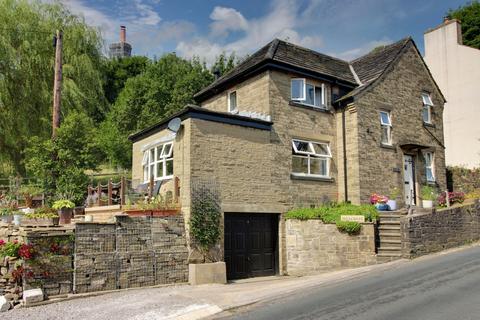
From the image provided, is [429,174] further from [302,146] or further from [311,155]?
[302,146]

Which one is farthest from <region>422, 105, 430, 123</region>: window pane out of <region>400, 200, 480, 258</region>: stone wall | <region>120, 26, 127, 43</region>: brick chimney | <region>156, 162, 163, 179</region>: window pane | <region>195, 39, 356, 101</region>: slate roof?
<region>120, 26, 127, 43</region>: brick chimney

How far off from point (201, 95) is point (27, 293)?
45.6 feet

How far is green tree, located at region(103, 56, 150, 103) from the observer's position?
44.2 m

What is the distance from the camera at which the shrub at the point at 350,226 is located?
595 inches

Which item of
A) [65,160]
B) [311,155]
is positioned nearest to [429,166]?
[311,155]

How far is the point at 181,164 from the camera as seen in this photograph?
1470 centimetres

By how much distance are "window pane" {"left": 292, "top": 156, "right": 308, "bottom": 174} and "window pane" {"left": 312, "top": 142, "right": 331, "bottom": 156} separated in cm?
93

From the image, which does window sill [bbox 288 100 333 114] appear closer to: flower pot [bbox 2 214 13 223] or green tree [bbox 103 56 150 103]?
flower pot [bbox 2 214 13 223]

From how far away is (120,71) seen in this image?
45656mm

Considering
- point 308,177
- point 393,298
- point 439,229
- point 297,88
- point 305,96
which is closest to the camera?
point 393,298

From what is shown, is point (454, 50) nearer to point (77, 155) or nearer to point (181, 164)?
point (181, 164)

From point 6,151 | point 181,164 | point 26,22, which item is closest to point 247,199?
point 181,164

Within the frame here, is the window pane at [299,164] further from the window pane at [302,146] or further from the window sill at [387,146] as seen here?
the window sill at [387,146]

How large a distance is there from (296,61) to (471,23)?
30.8 meters
